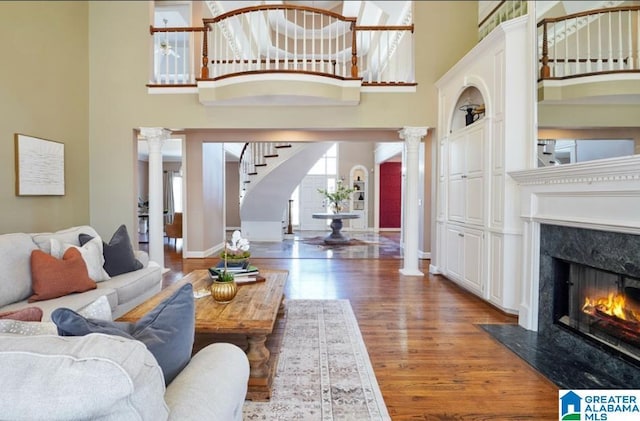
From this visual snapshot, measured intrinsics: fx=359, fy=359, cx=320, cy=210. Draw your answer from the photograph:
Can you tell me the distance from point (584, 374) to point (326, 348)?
1709 millimetres

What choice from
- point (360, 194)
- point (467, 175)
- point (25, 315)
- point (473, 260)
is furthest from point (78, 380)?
point (360, 194)

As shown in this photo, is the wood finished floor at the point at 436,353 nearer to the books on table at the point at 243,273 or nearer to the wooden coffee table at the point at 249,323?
the wooden coffee table at the point at 249,323

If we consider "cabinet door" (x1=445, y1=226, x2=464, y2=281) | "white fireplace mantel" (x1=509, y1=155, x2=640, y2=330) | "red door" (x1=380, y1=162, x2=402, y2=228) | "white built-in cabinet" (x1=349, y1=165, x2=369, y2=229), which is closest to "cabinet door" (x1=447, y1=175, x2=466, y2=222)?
"cabinet door" (x1=445, y1=226, x2=464, y2=281)

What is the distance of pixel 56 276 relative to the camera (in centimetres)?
262

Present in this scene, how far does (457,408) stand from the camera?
6.49 feet

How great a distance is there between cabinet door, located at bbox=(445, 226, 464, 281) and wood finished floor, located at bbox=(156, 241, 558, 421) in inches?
7.4

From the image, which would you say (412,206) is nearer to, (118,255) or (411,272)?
(411,272)

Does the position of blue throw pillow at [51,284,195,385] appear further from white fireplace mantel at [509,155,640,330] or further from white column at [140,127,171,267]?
white column at [140,127,171,267]

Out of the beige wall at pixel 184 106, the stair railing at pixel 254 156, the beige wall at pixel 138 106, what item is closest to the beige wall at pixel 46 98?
the beige wall at pixel 138 106

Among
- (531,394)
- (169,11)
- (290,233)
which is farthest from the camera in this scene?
(290,233)

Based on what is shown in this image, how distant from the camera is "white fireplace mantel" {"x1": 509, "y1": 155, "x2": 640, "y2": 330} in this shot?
214cm

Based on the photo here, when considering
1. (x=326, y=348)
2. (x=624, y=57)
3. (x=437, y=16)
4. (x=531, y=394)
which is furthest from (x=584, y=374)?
(x=437, y=16)

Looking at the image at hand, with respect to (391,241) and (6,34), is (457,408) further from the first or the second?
(391,241)

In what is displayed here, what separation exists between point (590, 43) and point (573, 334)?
2092mm
